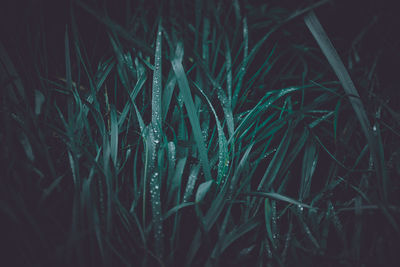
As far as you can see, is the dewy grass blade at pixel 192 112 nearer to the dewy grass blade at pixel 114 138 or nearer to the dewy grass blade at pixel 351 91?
the dewy grass blade at pixel 114 138

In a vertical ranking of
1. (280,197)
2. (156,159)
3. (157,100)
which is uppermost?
(157,100)

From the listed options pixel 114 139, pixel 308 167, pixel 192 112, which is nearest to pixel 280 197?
pixel 308 167

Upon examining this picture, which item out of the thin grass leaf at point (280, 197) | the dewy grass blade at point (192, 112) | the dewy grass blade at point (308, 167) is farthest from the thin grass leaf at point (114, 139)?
the dewy grass blade at point (308, 167)

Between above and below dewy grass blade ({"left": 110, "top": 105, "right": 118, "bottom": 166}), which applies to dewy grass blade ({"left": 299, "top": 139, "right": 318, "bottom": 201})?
below

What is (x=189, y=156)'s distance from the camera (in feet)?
2.42

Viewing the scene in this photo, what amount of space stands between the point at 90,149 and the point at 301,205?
47 cm

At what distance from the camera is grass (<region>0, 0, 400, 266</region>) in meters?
0.61

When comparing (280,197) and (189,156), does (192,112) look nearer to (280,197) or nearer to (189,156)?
(189,156)

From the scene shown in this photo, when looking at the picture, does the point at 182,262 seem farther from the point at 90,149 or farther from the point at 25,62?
the point at 25,62

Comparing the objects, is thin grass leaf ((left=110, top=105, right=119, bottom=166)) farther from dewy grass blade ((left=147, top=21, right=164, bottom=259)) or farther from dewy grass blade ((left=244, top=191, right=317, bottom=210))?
dewy grass blade ((left=244, top=191, right=317, bottom=210))

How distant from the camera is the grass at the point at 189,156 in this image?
24.0 inches

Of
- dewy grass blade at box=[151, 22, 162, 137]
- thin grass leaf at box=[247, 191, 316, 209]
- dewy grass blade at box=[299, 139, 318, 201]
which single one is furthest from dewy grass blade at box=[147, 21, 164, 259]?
dewy grass blade at box=[299, 139, 318, 201]

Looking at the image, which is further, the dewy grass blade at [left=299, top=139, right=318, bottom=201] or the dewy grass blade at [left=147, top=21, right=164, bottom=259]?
the dewy grass blade at [left=299, top=139, right=318, bottom=201]

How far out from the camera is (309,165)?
0.76m
